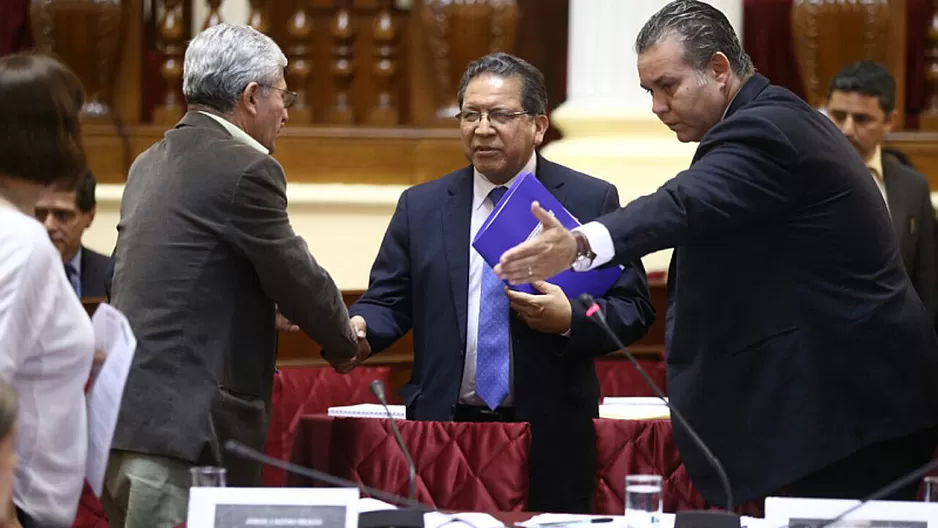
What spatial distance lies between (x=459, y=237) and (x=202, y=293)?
0.83 m

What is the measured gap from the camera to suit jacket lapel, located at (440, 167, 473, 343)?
3705 mm

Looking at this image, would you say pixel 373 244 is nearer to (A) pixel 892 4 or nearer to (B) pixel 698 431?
(A) pixel 892 4

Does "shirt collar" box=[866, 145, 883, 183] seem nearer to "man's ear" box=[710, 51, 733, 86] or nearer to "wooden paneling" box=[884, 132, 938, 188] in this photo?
"wooden paneling" box=[884, 132, 938, 188]

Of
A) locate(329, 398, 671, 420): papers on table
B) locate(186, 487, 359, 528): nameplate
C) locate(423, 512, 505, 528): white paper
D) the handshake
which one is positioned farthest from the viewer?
locate(329, 398, 671, 420): papers on table

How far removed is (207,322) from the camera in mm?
3131

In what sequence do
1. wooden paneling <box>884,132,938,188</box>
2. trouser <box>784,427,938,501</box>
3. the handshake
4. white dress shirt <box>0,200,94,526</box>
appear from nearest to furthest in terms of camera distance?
white dress shirt <box>0,200,94,526</box> < trouser <box>784,427,938,501</box> < the handshake < wooden paneling <box>884,132,938,188</box>

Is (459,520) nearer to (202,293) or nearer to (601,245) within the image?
(601,245)

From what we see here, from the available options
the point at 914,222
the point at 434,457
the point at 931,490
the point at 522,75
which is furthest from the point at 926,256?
the point at 931,490

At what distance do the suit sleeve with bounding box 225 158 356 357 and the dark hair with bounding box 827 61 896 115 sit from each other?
2.65m

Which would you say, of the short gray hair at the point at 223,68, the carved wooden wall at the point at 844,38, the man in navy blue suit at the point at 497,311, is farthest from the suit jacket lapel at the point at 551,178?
the carved wooden wall at the point at 844,38

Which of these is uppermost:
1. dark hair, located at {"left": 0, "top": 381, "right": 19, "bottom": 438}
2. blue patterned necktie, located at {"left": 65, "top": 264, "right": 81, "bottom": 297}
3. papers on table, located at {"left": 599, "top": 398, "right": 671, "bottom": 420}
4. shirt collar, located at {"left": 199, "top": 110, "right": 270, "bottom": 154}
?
shirt collar, located at {"left": 199, "top": 110, "right": 270, "bottom": 154}

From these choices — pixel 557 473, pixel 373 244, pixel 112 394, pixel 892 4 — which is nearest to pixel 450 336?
pixel 557 473

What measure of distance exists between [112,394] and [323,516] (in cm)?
42

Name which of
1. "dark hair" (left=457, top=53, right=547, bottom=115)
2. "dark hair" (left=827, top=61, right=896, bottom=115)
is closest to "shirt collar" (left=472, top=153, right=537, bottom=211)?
"dark hair" (left=457, top=53, right=547, bottom=115)
